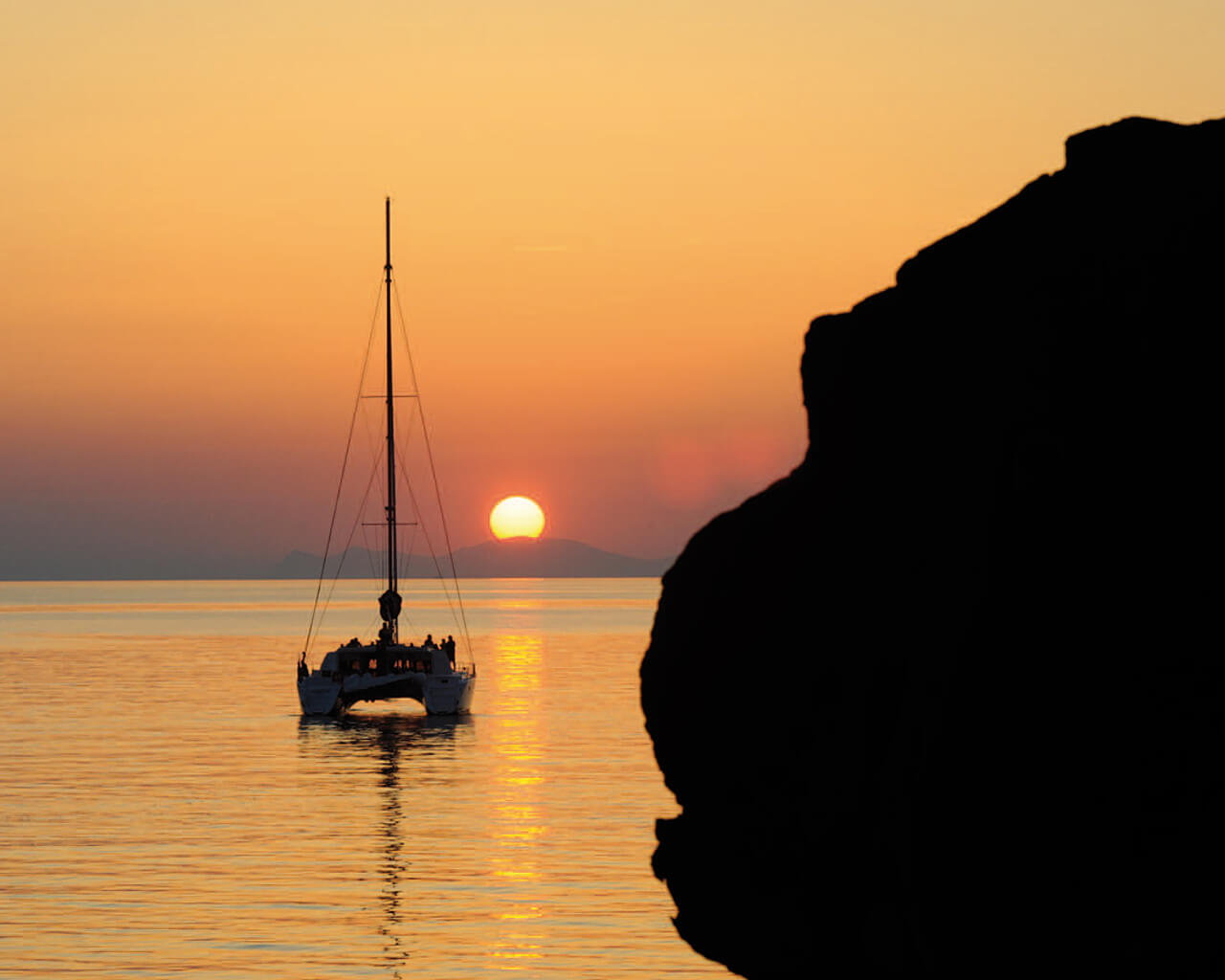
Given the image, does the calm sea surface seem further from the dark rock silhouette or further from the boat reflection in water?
the dark rock silhouette

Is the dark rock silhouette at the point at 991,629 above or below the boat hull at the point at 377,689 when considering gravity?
above

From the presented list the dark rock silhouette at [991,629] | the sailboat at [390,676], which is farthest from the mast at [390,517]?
the dark rock silhouette at [991,629]

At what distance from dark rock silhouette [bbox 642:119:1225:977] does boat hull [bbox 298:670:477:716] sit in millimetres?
71836

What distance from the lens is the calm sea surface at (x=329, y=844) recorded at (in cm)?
3231

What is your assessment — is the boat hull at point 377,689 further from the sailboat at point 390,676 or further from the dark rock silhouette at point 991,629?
the dark rock silhouette at point 991,629

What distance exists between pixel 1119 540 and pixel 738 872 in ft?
16.6

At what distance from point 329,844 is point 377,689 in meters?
40.2

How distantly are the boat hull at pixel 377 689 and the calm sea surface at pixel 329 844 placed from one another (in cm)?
112

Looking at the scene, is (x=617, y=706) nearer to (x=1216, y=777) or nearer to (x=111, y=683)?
(x=111, y=683)

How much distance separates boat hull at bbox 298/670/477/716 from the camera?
86.7 metres

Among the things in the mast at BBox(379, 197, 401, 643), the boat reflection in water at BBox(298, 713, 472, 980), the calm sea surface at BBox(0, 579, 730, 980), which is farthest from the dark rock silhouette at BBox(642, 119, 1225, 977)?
the mast at BBox(379, 197, 401, 643)

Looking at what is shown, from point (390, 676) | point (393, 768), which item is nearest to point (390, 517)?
point (390, 676)

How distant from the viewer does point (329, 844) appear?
46.7 metres

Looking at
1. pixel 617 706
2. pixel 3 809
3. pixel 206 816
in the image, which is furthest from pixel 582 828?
pixel 617 706
